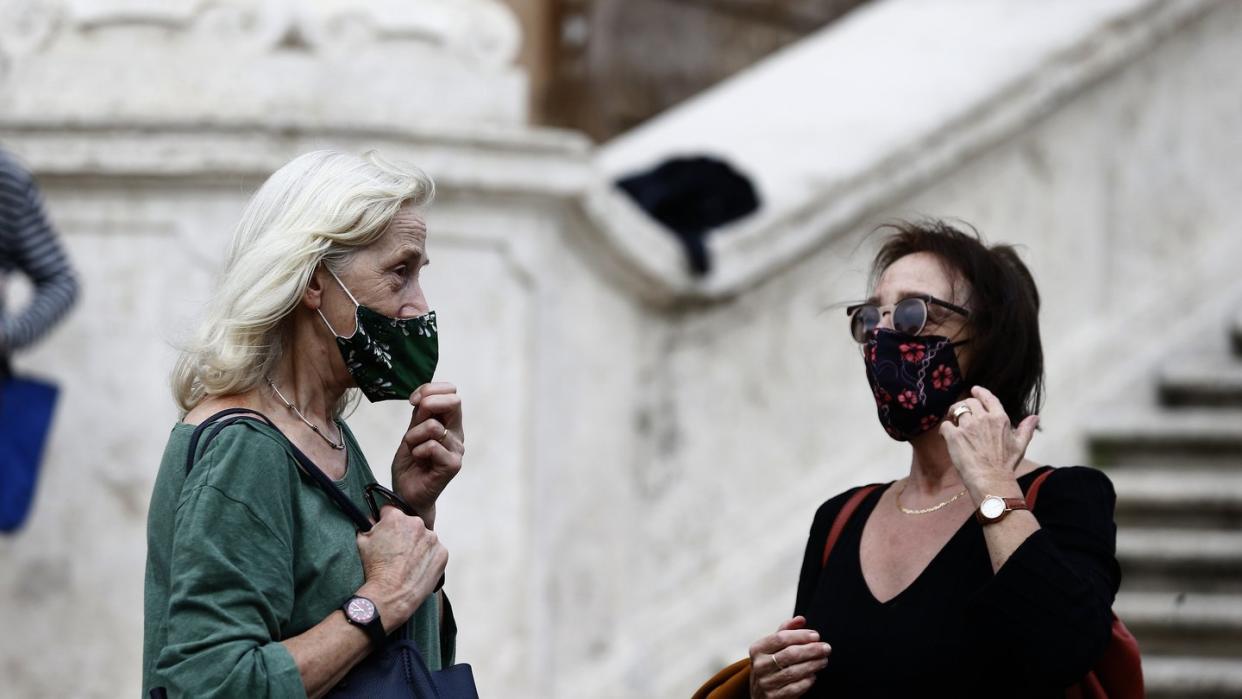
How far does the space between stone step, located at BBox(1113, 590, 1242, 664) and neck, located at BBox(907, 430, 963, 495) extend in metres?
3.10

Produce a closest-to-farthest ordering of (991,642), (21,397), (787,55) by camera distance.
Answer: (991,642)
(21,397)
(787,55)

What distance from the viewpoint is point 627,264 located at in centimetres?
693

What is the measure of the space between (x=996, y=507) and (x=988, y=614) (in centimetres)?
18

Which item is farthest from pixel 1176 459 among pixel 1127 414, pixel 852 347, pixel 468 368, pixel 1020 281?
pixel 1020 281

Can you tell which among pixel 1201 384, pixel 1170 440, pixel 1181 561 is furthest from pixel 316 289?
pixel 1201 384

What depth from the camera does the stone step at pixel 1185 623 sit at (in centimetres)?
678

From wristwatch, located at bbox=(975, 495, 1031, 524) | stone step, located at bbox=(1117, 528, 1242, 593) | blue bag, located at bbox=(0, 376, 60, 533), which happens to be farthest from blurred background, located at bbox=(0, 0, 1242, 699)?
wristwatch, located at bbox=(975, 495, 1031, 524)

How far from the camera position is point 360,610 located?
323 cm

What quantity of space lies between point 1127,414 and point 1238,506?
0.75m

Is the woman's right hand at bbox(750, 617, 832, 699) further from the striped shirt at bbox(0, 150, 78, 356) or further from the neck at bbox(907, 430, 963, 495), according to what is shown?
the striped shirt at bbox(0, 150, 78, 356)

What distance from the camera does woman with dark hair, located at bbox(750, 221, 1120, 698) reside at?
3.46m

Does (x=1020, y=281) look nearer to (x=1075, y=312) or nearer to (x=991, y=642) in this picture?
(x=991, y=642)

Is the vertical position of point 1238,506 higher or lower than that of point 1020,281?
higher

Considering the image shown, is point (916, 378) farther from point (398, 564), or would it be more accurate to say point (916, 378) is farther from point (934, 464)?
point (398, 564)
